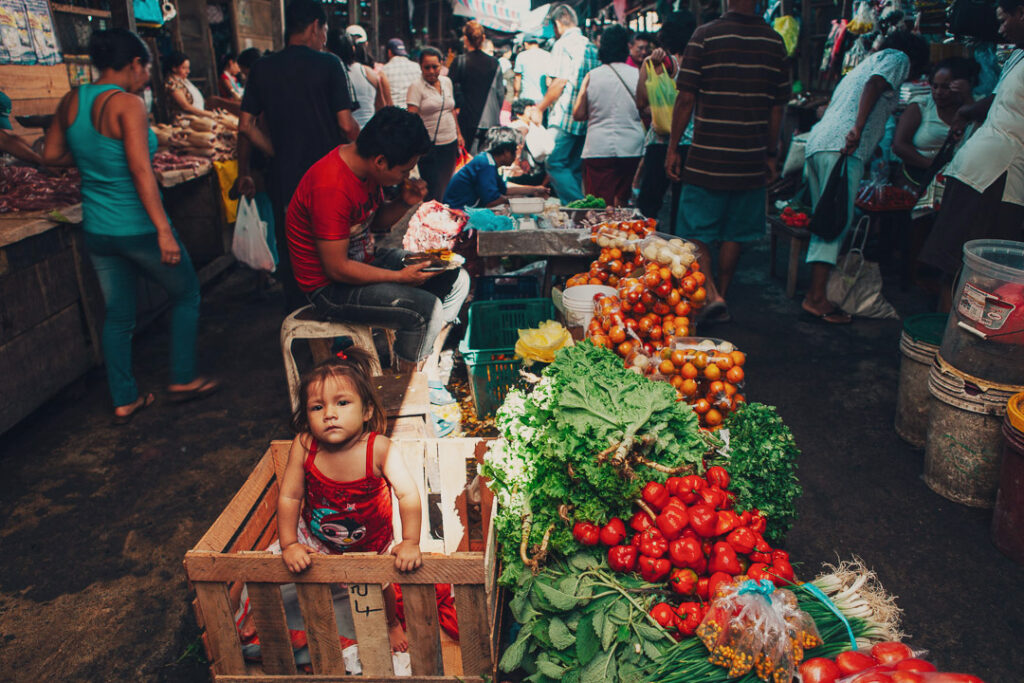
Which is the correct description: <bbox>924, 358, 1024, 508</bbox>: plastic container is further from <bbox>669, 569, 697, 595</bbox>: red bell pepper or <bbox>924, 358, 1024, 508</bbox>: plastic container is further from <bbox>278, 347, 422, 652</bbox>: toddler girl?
<bbox>278, 347, 422, 652</bbox>: toddler girl

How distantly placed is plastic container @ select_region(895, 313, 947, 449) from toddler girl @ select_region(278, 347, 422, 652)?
2.87 meters

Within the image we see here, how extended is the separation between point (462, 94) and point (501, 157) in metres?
2.71

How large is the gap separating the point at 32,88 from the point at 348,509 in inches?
226

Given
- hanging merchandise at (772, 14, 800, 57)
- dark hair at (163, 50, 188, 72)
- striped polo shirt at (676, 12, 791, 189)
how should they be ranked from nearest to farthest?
striped polo shirt at (676, 12, 791, 189)
dark hair at (163, 50, 188, 72)
hanging merchandise at (772, 14, 800, 57)

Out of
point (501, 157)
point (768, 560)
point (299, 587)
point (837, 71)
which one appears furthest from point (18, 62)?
point (837, 71)

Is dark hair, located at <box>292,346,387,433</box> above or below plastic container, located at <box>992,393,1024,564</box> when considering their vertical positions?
above

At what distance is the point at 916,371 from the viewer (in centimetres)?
364

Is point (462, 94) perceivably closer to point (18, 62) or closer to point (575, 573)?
point (18, 62)

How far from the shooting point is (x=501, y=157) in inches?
233

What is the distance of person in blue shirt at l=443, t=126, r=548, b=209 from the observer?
221 inches

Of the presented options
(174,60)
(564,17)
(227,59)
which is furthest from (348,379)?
(227,59)

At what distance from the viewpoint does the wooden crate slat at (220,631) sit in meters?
2.01

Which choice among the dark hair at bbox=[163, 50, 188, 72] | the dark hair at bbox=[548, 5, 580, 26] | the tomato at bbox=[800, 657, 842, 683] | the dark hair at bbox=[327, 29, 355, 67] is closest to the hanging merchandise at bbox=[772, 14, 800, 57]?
the dark hair at bbox=[548, 5, 580, 26]

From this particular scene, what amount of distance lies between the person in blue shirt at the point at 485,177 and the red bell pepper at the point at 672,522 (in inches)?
156
